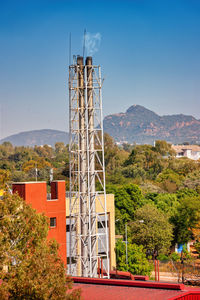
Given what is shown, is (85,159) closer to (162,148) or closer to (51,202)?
(51,202)

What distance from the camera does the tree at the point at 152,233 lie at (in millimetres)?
51906

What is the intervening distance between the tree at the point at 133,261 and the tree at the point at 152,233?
7803 mm

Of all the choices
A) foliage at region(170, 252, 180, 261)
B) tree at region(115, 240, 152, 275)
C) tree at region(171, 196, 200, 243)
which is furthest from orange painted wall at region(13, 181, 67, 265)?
tree at region(171, 196, 200, 243)

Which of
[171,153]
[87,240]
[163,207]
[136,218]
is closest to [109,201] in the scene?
[87,240]

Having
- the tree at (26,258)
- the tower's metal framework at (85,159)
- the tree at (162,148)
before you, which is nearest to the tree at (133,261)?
the tower's metal framework at (85,159)

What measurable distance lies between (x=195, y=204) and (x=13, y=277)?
46407 millimetres

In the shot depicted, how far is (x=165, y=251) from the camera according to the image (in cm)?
5431

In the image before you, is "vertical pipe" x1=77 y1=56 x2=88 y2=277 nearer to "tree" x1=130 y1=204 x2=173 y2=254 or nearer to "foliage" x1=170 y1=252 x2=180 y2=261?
"tree" x1=130 y1=204 x2=173 y2=254

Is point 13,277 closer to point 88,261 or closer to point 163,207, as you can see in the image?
point 88,261

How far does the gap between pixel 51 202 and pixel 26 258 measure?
16.8m

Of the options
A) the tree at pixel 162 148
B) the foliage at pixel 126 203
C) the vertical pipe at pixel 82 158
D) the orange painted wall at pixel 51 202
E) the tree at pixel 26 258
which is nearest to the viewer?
the tree at pixel 26 258

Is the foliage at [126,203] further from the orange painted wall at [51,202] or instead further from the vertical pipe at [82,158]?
the orange painted wall at [51,202]

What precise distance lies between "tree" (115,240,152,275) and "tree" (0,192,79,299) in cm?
2539

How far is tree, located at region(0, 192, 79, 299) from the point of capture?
565 inches
